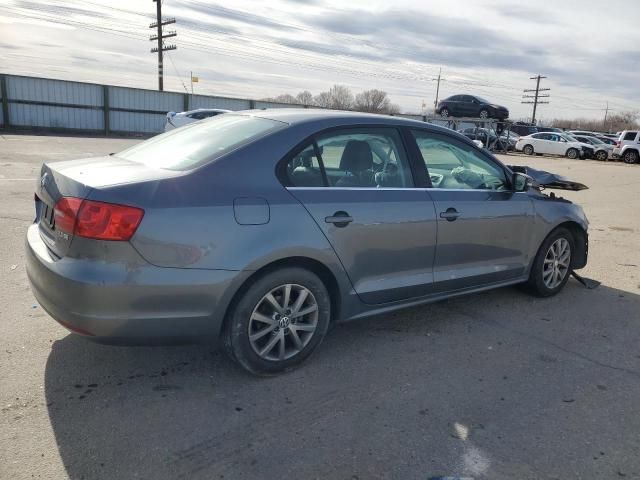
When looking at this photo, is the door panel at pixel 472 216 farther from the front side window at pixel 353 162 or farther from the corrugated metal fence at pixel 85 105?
the corrugated metal fence at pixel 85 105

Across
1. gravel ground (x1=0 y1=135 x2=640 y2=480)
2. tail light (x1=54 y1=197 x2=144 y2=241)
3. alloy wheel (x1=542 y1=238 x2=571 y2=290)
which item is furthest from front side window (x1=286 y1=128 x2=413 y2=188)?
alloy wheel (x1=542 y1=238 x2=571 y2=290)

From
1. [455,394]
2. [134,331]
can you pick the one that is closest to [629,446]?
[455,394]

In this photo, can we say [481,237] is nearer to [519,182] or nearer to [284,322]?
[519,182]

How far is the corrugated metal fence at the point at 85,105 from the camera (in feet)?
A: 80.5

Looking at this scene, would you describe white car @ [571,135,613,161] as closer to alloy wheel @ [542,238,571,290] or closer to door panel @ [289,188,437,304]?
alloy wheel @ [542,238,571,290]

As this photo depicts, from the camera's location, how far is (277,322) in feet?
10.9

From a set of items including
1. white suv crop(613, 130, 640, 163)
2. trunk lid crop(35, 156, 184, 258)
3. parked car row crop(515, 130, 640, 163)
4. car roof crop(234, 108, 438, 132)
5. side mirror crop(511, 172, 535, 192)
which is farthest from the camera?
parked car row crop(515, 130, 640, 163)

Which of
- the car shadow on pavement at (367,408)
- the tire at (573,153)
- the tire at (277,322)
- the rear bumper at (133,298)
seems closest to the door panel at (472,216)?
the car shadow on pavement at (367,408)

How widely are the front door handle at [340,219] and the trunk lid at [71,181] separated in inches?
37.6

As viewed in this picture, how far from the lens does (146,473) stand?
246cm

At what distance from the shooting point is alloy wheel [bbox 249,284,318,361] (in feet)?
10.7

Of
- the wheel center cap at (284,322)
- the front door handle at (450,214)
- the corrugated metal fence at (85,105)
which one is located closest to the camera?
the wheel center cap at (284,322)

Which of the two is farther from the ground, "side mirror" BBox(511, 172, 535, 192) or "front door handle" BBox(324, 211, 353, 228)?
"side mirror" BBox(511, 172, 535, 192)

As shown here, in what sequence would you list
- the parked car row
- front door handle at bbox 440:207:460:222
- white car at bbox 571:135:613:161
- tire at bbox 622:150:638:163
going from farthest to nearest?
white car at bbox 571:135:613:161
the parked car row
tire at bbox 622:150:638:163
front door handle at bbox 440:207:460:222
